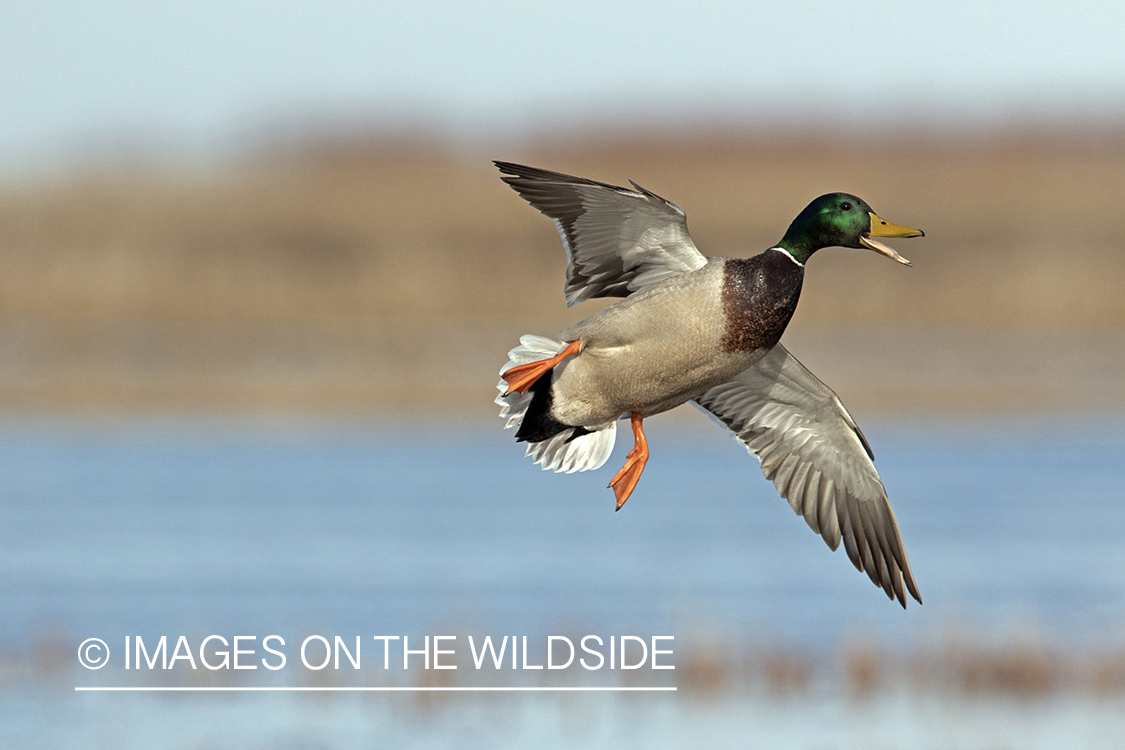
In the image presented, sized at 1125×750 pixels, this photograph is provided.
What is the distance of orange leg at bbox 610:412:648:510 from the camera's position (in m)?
6.43

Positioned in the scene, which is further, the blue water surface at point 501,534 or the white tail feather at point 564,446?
the blue water surface at point 501,534

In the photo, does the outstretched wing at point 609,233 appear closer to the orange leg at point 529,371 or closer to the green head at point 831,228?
the orange leg at point 529,371

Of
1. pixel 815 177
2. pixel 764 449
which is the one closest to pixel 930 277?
pixel 815 177

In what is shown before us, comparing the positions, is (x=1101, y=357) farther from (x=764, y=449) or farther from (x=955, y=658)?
(x=764, y=449)

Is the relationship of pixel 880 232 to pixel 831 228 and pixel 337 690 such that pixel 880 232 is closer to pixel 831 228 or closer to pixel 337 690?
pixel 831 228

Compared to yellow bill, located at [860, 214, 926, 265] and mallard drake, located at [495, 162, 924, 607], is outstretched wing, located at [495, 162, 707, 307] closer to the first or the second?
mallard drake, located at [495, 162, 924, 607]

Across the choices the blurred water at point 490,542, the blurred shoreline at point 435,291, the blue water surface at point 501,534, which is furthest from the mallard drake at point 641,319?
the blurred shoreline at point 435,291

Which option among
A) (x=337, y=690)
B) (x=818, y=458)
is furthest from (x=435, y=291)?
(x=818, y=458)

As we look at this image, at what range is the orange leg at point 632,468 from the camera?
21.1 ft

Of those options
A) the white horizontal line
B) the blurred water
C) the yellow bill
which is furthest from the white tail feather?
the white horizontal line

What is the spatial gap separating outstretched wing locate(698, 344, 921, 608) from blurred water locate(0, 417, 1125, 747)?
1.93m

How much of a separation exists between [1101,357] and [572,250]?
1629cm

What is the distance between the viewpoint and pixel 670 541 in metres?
14.6

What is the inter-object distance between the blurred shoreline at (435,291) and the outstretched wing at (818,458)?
38.3 ft
